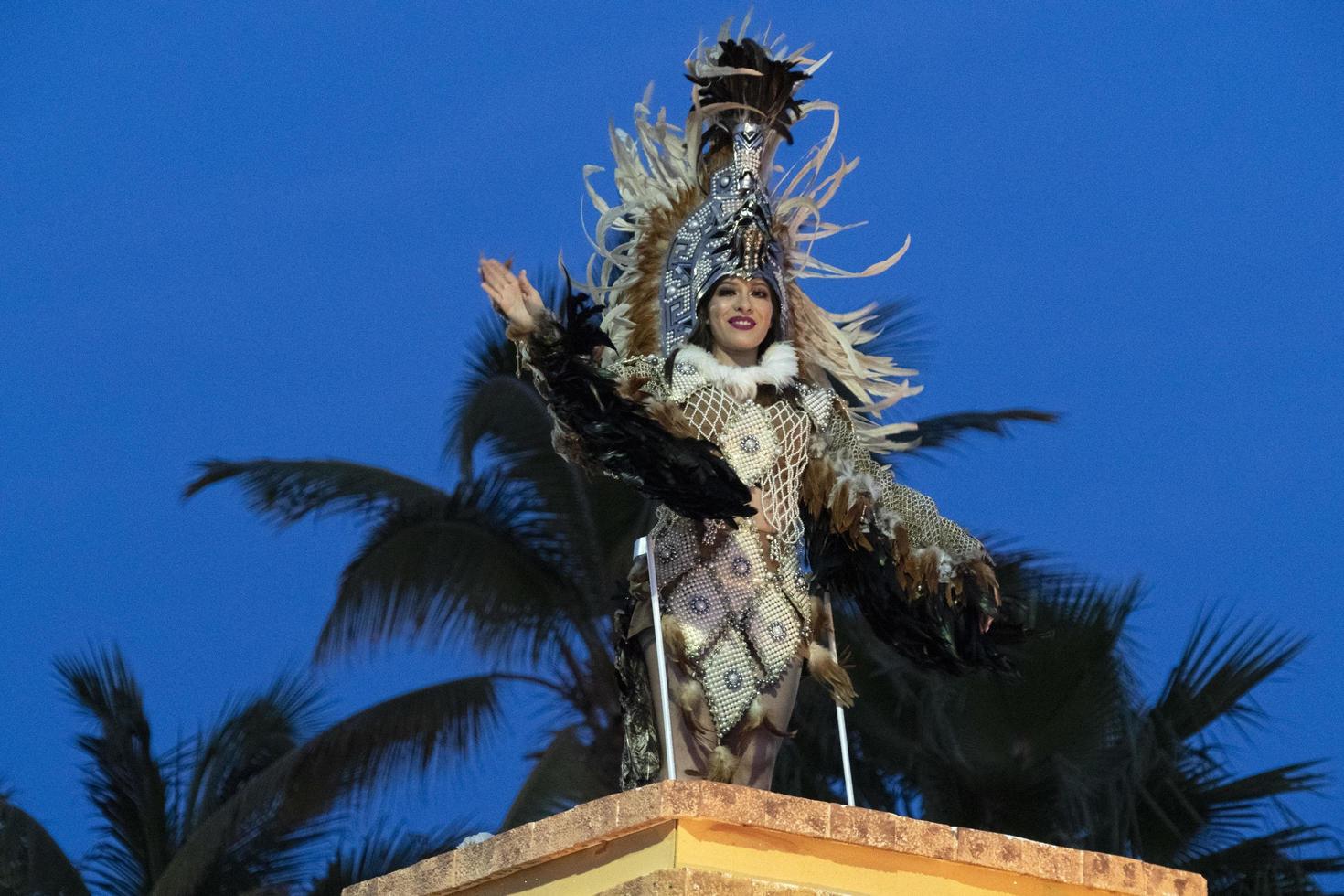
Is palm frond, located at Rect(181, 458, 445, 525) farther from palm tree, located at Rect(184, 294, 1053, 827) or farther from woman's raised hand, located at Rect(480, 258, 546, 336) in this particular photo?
woman's raised hand, located at Rect(480, 258, 546, 336)

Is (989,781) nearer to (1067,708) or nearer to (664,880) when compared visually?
(1067,708)

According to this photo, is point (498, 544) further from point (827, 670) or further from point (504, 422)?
point (827, 670)

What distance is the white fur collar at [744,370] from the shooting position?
266 inches

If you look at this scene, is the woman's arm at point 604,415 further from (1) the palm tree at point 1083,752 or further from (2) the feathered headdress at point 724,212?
(1) the palm tree at point 1083,752

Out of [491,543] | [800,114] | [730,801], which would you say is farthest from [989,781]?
[730,801]


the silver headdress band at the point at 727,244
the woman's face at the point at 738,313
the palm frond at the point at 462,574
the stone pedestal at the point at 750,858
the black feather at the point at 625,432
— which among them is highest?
the palm frond at the point at 462,574

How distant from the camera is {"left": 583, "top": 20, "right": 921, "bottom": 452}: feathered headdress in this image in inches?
276

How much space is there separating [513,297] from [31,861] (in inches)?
372

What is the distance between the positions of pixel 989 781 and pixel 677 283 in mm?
5378

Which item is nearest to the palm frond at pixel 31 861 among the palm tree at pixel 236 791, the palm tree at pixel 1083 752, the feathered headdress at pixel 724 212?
the palm tree at pixel 236 791

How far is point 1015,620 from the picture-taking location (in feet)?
23.2

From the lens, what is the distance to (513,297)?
625 centimetres

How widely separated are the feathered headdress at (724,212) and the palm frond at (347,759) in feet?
20.5

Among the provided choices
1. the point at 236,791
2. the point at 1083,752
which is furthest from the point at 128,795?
the point at 1083,752
